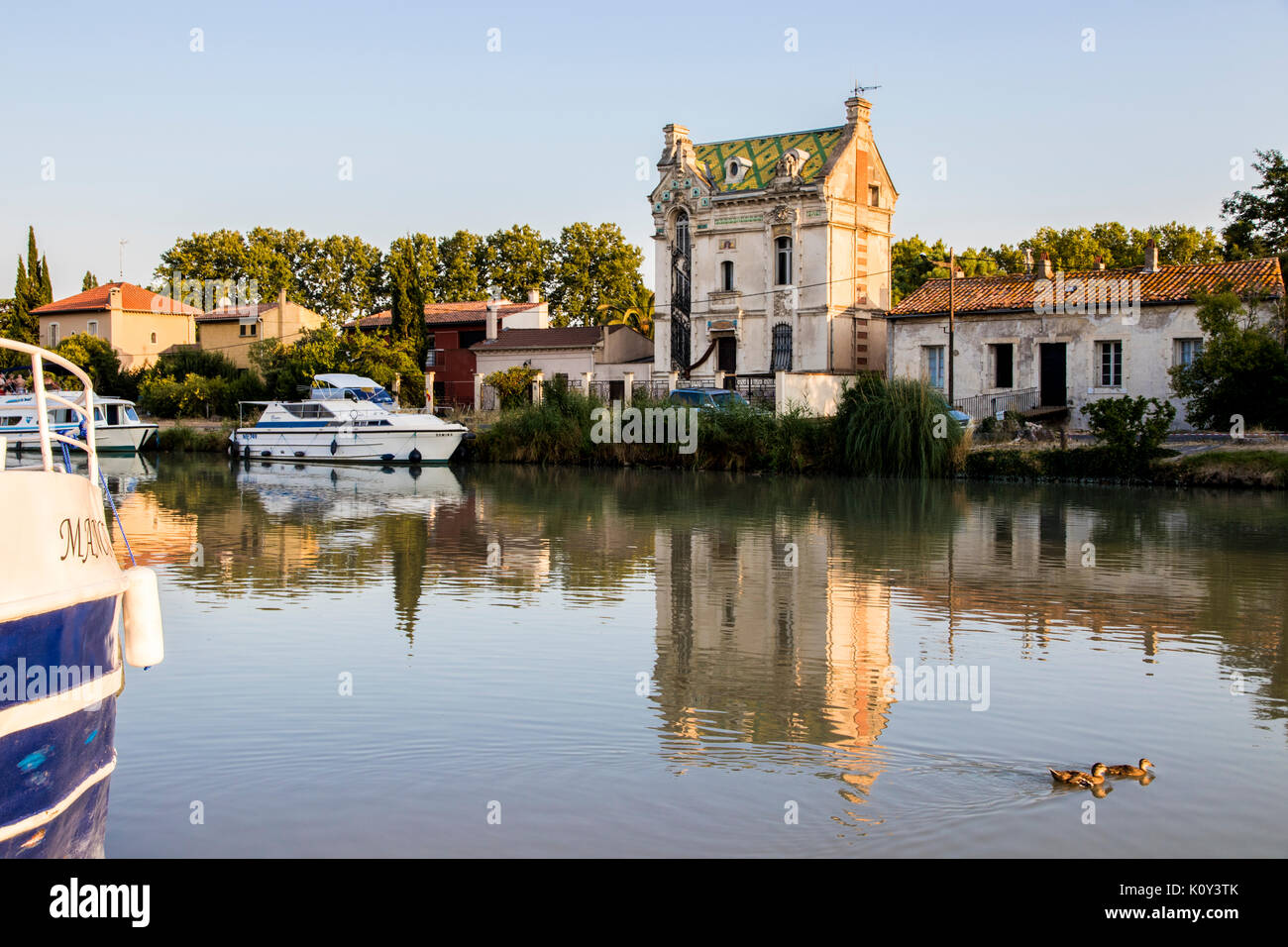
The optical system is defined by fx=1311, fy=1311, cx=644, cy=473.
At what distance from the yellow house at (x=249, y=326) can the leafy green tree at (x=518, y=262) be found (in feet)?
39.3

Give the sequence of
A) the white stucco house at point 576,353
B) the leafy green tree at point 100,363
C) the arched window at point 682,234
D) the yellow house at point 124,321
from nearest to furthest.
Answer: the arched window at point 682,234, the white stucco house at point 576,353, the leafy green tree at point 100,363, the yellow house at point 124,321

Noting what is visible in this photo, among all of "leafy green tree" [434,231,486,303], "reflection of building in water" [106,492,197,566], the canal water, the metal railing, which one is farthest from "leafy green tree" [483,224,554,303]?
the canal water

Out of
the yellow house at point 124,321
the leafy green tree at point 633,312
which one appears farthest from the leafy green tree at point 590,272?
the yellow house at point 124,321

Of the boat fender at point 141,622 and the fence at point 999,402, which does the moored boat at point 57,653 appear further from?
the fence at point 999,402

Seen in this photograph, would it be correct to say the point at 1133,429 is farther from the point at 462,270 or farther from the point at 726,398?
the point at 462,270

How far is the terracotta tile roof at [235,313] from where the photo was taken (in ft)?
238

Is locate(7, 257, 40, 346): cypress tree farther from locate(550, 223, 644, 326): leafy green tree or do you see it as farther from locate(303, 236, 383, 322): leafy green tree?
locate(550, 223, 644, 326): leafy green tree

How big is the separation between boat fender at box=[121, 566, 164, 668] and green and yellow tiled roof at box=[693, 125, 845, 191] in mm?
45491

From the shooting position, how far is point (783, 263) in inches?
2028

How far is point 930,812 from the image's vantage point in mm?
7527
